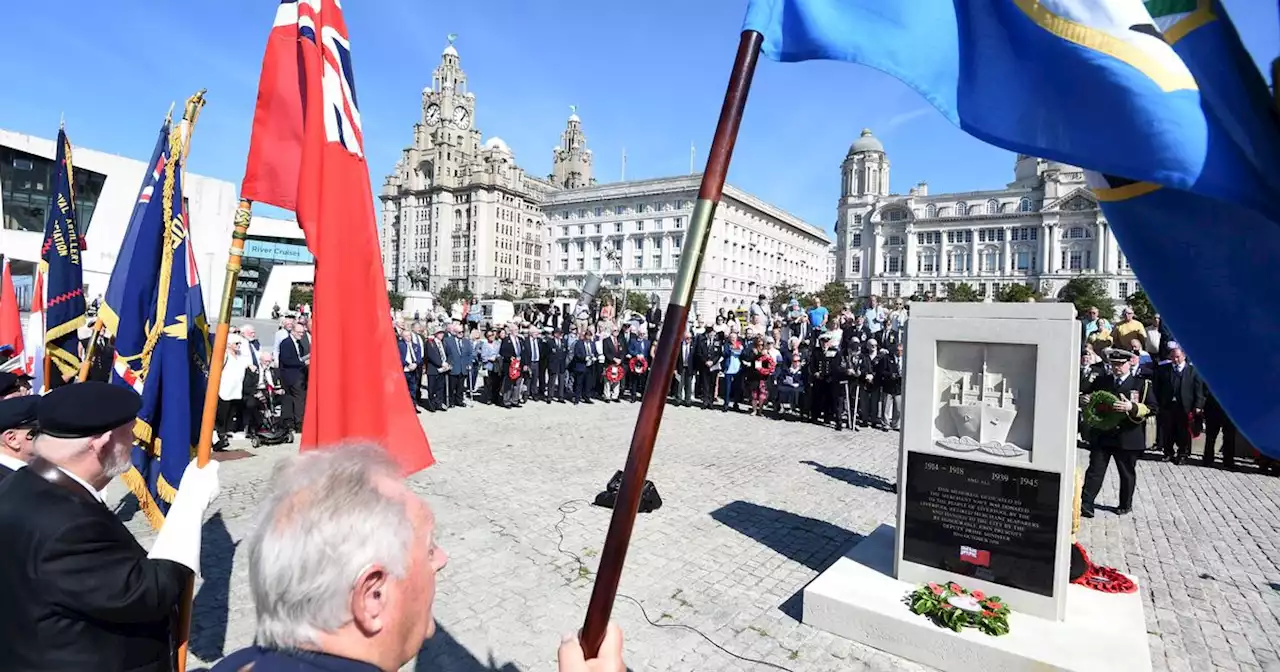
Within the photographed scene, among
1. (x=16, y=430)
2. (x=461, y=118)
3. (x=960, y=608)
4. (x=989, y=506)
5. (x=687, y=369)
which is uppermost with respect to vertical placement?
(x=461, y=118)

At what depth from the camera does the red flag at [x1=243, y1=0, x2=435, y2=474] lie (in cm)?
311

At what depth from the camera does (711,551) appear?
645cm

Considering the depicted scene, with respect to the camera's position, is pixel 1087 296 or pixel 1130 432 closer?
pixel 1130 432

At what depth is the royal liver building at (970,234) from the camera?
93062mm

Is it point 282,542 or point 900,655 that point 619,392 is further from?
point 282,542

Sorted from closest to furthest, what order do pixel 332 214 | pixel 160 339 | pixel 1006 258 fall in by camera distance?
pixel 332 214, pixel 160 339, pixel 1006 258

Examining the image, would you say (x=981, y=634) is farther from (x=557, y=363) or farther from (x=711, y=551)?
(x=557, y=363)

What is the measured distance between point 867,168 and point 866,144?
5.38 metres

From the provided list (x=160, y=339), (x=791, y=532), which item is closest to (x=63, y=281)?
(x=160, y=339)

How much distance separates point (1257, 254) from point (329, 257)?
3636 mm

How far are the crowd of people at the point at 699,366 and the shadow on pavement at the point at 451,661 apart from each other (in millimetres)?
9254

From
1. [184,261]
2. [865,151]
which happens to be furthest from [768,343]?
[865,151]

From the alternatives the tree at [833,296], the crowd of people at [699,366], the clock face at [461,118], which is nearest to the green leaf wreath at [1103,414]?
the crowd of people at [699,366]

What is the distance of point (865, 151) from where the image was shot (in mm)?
118875
